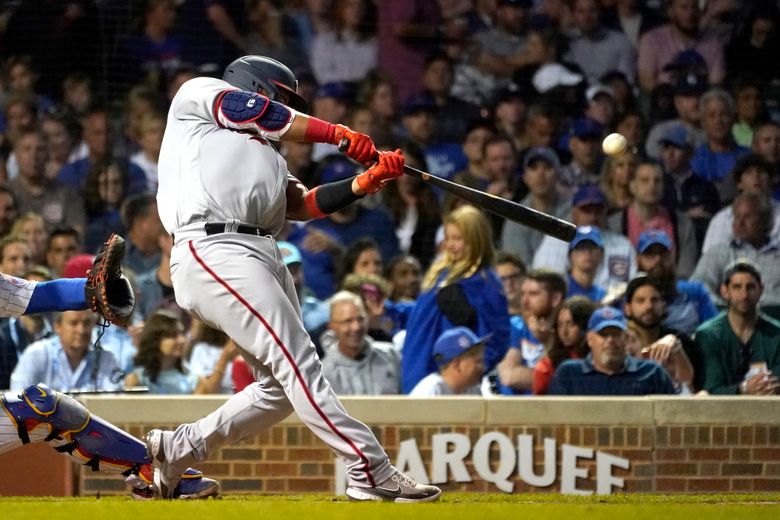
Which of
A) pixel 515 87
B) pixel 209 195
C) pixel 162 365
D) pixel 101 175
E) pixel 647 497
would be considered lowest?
pixel 647 497

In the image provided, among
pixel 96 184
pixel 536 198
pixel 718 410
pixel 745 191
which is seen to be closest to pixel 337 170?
pixel 536 198

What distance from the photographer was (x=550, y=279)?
8.41 metres

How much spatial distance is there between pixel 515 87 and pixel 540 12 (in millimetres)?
758

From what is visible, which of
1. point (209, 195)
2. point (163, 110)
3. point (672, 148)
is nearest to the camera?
point (209, 195)

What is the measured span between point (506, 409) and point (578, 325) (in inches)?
38.9

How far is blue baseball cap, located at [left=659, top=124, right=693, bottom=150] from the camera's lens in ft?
32.7

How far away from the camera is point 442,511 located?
505cm

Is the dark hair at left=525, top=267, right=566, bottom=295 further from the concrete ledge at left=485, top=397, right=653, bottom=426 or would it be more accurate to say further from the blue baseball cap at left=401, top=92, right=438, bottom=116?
the blue baseball cap at left=401, top=92, right=438, bottom=116

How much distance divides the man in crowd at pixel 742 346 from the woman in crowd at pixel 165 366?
8.85 feet

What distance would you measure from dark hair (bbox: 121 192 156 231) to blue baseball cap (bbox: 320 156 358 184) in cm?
117

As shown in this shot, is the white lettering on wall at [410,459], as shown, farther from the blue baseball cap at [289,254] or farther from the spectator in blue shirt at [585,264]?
the spectator in blue shirt at [585,264]

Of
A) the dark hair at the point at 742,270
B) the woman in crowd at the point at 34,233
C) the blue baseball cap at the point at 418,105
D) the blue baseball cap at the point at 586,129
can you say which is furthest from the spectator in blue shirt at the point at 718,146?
the woman in crowd at the point at 34,233

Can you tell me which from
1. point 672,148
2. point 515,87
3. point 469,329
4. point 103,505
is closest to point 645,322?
point 469,329

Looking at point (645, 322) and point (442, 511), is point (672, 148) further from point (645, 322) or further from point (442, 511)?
point (442, 511)
